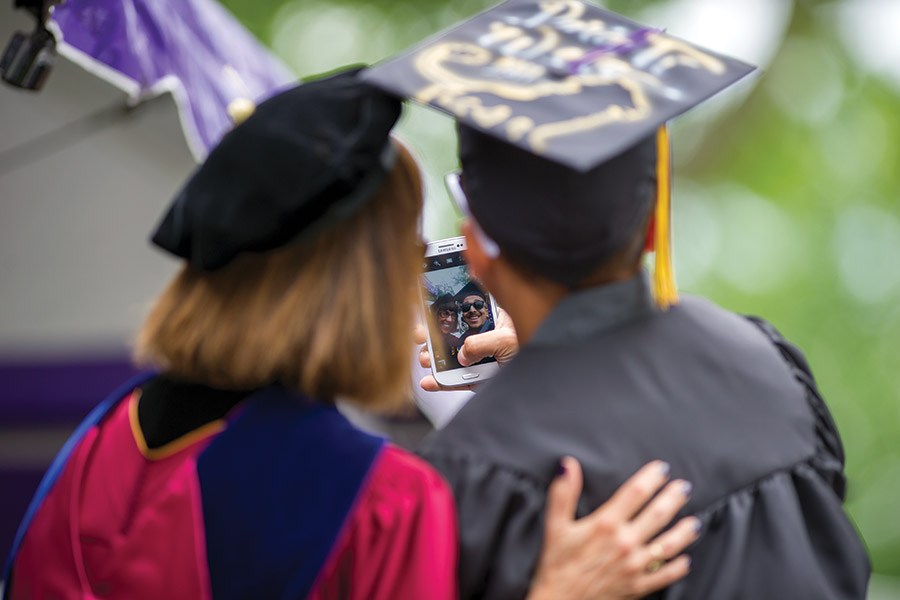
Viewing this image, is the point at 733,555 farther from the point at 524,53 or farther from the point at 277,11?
the point at 277,11

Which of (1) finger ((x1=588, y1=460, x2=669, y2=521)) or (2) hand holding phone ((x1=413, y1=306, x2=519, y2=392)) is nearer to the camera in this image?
(1) finger ((x1=588, y1=460, x2=669, y2=521))

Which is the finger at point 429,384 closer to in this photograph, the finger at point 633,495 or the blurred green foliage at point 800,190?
the finger at point 633,495

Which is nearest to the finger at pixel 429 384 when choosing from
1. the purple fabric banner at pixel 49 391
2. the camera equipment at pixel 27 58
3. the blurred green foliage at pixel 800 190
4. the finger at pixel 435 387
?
the finger at pixel 435 387

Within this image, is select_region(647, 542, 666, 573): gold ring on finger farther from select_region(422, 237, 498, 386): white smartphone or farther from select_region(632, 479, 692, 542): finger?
select_region(422, 237, 498, 386): white smartphone

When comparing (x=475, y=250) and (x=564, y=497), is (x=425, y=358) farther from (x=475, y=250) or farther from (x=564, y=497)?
(x=564, y=497)

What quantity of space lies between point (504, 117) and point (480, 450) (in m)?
0.51

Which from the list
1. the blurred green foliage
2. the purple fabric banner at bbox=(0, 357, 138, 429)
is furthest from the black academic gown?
the blurred green foliage

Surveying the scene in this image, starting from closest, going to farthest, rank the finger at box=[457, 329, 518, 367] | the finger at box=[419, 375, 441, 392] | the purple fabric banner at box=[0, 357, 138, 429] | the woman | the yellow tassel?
1. the woman
2. the yellow tassel
3. the finger at box=[457, 329, 518, 367]
4. the finger at box=[419, 375, 441, 392]
5. the purple fabric banner at box=[0, 357, 138, 429]

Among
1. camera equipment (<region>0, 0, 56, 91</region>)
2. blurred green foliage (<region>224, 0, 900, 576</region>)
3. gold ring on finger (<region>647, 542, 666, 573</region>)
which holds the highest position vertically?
camera equipment (<region>0, 0, 56, 91</region>)

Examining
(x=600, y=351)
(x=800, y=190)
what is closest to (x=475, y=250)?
(x=600, y=351)

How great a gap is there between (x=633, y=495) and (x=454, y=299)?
0.81 meters

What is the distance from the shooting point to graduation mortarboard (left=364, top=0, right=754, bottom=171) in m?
1.25

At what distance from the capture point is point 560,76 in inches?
53.4

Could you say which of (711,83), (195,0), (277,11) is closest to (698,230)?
(277,11)
